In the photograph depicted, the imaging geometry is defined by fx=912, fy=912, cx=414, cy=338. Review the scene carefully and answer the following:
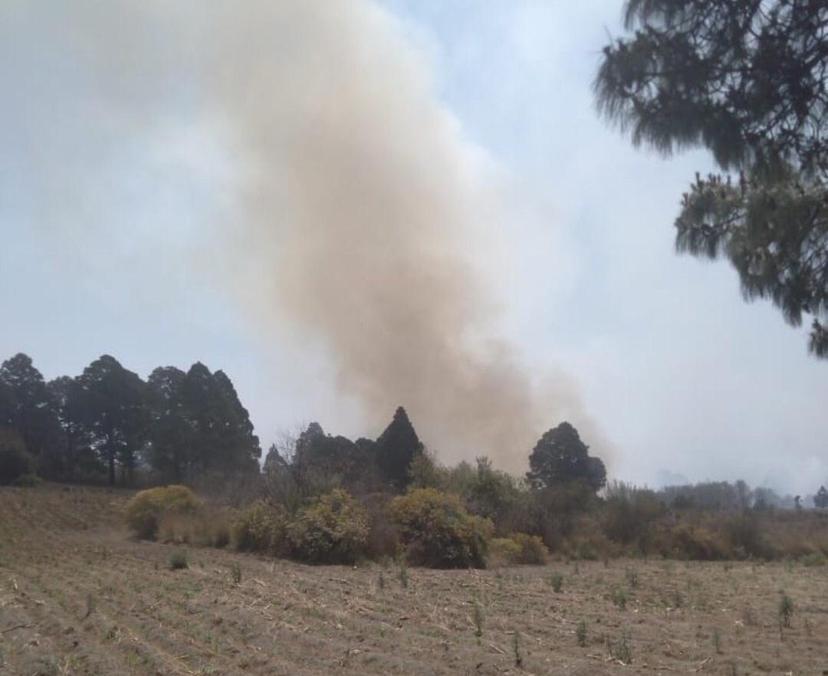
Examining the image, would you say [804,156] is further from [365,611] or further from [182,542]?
[182,542]

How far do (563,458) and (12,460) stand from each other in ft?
88.8

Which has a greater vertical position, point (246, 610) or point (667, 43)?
point (667, 43)

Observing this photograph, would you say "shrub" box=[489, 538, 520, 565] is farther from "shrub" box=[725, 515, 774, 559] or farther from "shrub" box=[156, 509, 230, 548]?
"shrub" box=[725, 515, 774, 559]

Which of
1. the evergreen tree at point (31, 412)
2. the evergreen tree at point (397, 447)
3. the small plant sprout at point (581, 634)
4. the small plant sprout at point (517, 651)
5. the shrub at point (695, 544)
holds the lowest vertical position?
the small plant sprout at point (517, 651)

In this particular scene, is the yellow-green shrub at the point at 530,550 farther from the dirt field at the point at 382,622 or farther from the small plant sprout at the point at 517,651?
the small plant sprout at the point at 517,651

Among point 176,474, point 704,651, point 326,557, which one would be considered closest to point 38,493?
point 176,474

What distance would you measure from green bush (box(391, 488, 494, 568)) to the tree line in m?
22.1

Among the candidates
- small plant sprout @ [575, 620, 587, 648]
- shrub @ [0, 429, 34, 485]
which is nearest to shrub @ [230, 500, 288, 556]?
small plant sprout @ [575, 620, 587, 648]

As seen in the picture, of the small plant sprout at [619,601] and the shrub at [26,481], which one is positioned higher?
the shrub at [26,481]

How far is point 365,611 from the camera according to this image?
37.9ft

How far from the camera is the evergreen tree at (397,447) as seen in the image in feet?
124

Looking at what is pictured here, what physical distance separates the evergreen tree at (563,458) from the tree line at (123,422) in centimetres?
1476

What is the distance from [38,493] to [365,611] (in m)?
32.4

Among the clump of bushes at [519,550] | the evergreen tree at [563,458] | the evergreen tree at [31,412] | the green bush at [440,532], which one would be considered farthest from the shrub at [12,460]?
the clump of bushes at [519,550]
